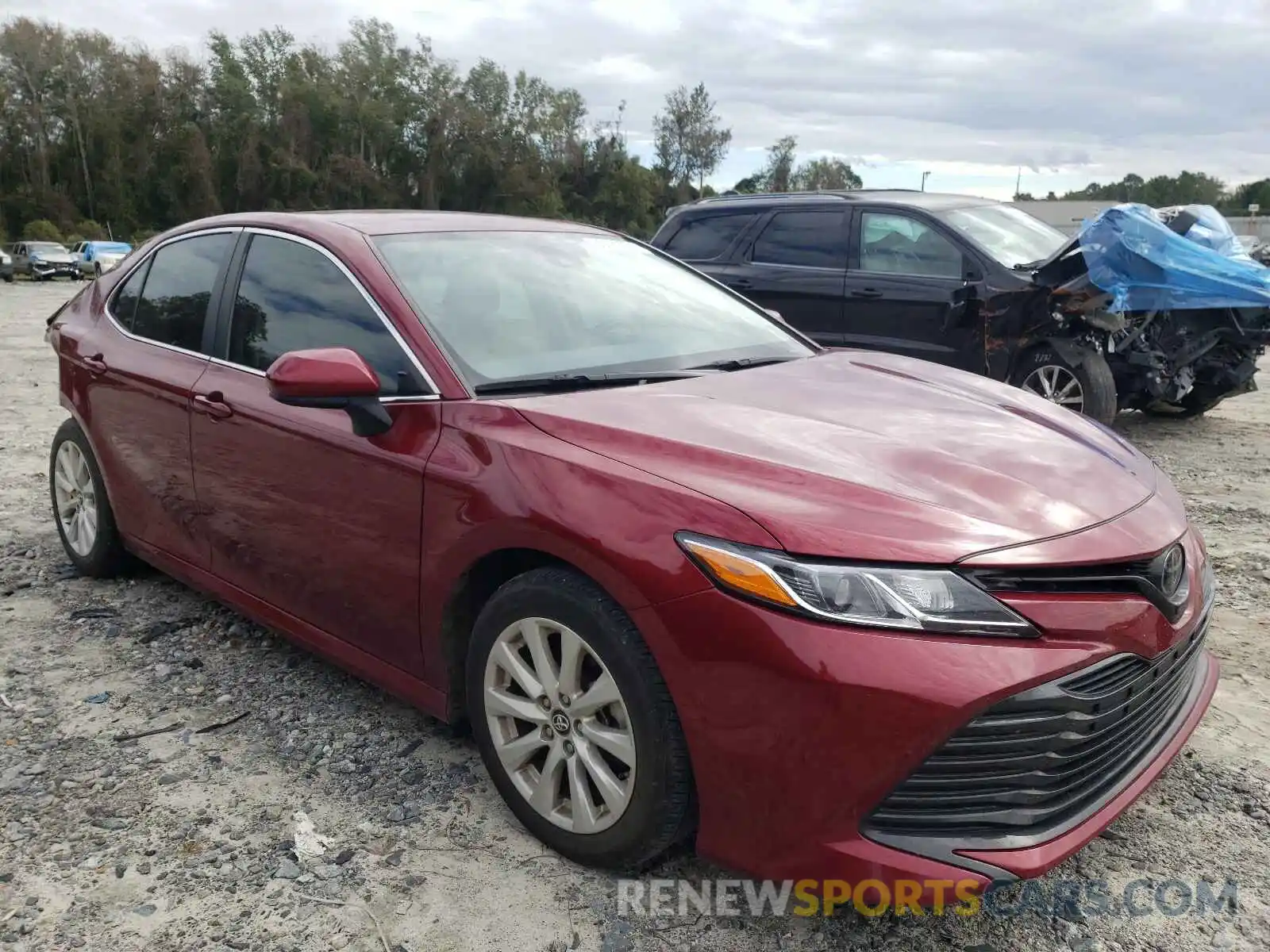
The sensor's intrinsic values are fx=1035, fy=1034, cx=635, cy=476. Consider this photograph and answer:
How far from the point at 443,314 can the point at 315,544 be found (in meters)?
0.77

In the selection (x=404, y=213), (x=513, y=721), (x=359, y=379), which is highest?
(x=404, y=213)

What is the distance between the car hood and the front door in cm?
42

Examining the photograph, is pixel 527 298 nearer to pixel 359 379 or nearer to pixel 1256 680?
pixel 359 379

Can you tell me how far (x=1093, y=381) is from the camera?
6840mm

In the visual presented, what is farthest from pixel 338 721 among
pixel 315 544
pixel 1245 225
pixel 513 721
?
pixel 1245 225

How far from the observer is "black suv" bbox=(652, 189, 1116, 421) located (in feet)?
22.9

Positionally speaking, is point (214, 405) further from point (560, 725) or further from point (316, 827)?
point (560, 725)

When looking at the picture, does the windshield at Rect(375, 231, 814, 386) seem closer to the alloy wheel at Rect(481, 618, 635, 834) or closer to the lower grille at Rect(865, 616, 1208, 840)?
the alloy wheel at Rect(481, 618, 635, 834)

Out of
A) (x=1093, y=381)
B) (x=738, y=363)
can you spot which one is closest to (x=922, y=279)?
(x=1093, y=381)

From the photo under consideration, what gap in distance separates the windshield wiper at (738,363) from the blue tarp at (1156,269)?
4439 millimetres

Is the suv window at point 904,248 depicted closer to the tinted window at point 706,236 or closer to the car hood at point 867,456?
the tinted window at point 706,236

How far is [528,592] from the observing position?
2371 millimetres

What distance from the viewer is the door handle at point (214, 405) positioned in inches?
131

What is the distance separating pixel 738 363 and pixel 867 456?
903mm
